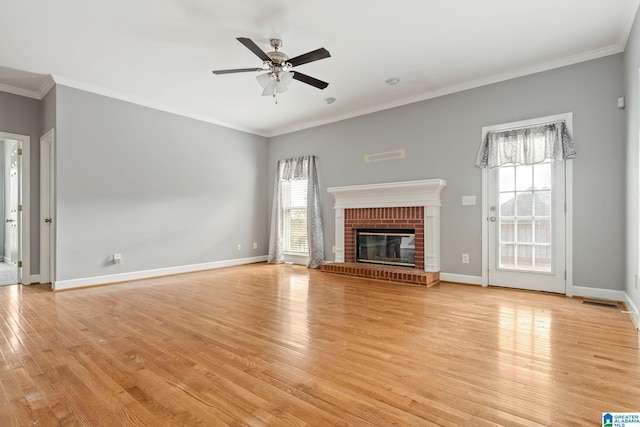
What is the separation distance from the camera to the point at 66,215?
437 cm

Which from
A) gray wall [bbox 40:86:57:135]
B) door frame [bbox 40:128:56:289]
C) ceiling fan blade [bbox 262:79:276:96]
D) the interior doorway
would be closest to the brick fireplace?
ceiling fan blade [bbox 262:79:276:96]

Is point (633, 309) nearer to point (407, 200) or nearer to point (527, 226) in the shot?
point (527, 226)

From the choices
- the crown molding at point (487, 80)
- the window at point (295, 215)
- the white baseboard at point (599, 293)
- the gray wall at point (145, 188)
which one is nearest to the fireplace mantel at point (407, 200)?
the window at point (295, 215)

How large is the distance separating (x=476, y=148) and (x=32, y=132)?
654 centimetres

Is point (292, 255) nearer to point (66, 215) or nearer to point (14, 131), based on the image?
point (66, 215)

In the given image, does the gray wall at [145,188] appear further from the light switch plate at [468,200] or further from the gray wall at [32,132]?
the light switch plate at [468,200]

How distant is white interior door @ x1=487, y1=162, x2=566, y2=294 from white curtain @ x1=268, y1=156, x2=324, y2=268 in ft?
9.74

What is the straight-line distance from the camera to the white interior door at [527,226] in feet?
12.9

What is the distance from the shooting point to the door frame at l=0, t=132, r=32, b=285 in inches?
188

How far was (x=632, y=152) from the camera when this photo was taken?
3156mm

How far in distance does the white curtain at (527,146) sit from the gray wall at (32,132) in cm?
649

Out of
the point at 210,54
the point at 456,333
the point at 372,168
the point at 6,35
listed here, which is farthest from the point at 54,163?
the point at 456,333

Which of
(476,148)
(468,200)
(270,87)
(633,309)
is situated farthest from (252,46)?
(633,309)

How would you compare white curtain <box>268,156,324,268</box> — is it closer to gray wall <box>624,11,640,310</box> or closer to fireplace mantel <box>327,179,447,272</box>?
fireplace mantel <box>327,179,447,272</box>
